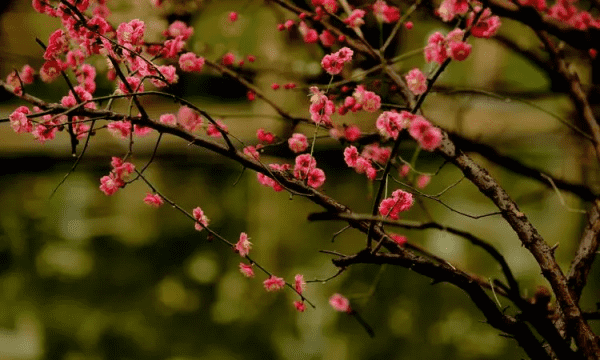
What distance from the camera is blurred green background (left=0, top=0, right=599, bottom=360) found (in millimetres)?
4715

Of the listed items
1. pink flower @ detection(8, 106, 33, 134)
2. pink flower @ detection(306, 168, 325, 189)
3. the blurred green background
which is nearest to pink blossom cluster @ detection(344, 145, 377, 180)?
pink flower @ detection(306, 168, 325, 189)

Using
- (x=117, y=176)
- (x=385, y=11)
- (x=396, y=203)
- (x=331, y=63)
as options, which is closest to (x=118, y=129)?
(x=117, y=176)

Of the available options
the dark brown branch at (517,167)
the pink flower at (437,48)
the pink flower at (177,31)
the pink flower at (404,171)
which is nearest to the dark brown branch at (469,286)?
the pink flower at (437,48)

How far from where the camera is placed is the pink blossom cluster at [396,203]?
7.94 feet

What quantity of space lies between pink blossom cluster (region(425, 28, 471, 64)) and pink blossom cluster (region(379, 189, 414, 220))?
64cm

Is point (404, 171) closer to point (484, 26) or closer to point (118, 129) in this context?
point (484, 26)

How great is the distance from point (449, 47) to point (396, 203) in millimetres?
800

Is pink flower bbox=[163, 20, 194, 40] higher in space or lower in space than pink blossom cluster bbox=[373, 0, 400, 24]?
lower

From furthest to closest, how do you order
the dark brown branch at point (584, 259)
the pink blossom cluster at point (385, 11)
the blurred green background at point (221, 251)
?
the blurred green background at point (221, 251) < the pink blossom cluster at point (385, 11) < the dark brown branch at point (584, 259)

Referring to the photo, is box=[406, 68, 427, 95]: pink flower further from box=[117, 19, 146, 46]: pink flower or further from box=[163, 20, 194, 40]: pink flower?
box=[163, 20, 194, 40]: pink flower

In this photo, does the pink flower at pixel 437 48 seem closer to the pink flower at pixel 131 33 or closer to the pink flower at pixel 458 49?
the pink flower at pixel 458 49

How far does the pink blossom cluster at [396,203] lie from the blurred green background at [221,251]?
7.46 feet

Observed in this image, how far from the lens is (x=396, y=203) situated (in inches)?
96.5

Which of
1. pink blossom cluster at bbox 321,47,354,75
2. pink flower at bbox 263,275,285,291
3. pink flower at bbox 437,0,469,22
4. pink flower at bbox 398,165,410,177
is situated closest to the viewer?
pink flower at bbox 437,0,469,22
